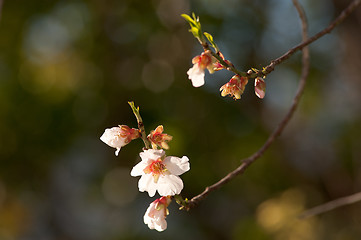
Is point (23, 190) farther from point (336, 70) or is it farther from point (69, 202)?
point (336, 70)

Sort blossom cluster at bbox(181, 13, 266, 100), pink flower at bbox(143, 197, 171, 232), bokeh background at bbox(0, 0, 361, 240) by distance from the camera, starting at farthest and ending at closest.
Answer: bokeh background at bbox(0, 0, 361, 240)
pink flower at bbox(143, 197, 171, 232)
blossom cluster at bbox(181, 13, 266, 100)

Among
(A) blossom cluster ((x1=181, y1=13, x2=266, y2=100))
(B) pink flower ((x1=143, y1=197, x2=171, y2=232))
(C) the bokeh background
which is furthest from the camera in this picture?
(C) the bokeh background

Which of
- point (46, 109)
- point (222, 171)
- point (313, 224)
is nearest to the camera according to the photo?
point (313, 224)

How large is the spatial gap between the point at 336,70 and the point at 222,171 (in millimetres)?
980

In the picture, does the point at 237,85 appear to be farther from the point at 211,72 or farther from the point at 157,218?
the point at 157,218

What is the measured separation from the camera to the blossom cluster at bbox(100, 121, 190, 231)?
644mm

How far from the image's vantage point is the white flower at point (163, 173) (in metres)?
0.64

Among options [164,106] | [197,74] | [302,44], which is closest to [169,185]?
[197,74]

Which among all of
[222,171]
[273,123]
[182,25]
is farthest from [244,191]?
[182,25]

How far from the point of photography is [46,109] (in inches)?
97.7

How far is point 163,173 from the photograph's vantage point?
662mm

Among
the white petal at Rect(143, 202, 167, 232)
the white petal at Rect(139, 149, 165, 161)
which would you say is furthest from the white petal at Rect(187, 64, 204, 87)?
the white petal at Rect(143, 202, 167, 232)

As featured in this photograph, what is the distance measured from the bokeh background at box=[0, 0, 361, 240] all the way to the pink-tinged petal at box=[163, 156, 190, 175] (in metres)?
1.54

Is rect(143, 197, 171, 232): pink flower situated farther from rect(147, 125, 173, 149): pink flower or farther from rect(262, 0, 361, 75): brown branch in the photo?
rect(262, 0, 361, 75): brown branch
